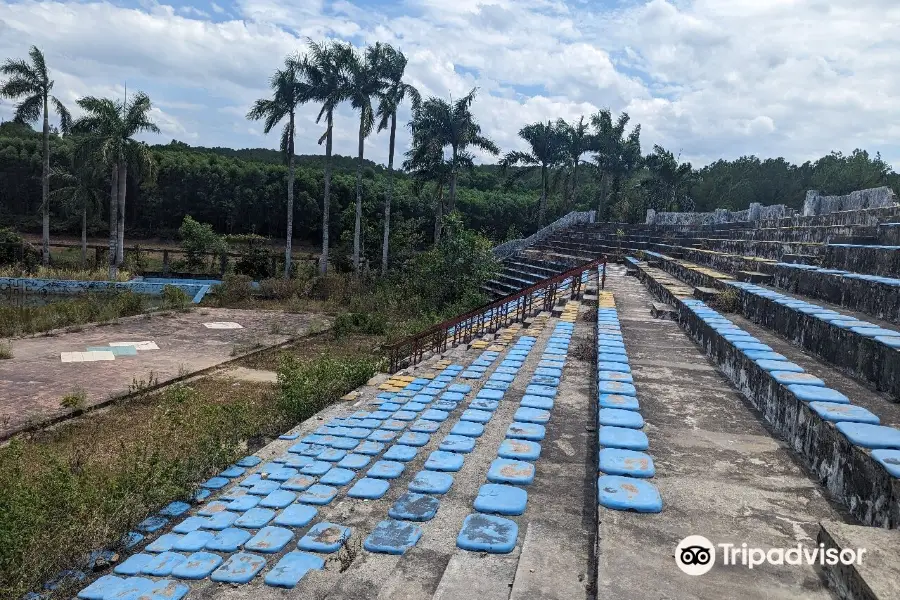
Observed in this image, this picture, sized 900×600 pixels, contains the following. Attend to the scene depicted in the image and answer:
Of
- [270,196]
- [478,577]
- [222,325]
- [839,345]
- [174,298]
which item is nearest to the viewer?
[478,577]

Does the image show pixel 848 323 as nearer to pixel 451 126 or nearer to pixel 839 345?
pixel 839 345

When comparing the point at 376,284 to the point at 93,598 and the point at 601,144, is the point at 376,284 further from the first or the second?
the point at 93,598

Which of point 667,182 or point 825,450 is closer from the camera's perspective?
point 825,450

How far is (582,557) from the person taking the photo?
2.75 m

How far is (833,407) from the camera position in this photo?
10.5 ft

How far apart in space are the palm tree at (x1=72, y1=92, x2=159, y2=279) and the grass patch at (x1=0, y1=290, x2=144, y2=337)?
4579mm

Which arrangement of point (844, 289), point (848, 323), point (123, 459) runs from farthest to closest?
point (844, 289), point (123, 459), point (848, 323)

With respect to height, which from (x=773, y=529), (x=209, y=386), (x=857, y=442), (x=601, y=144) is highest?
(x=601, y=144)

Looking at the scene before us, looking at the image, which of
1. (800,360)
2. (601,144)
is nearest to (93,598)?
(800,360)

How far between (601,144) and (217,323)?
21952mm

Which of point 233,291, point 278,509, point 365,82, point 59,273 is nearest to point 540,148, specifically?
point 365,82

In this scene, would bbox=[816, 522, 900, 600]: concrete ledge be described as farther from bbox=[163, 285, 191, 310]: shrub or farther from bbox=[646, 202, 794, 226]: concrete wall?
bbox=[163, 285, 191, 310]: shrub

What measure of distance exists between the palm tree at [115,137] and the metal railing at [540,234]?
14901mm

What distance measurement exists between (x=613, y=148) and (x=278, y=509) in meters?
29.5
